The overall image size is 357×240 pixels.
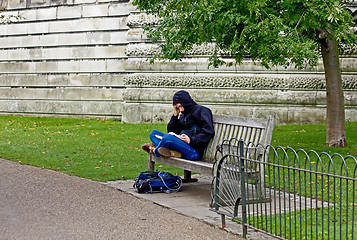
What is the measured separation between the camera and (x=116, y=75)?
762 inches

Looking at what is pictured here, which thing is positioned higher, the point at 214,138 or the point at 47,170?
the point at 214,138

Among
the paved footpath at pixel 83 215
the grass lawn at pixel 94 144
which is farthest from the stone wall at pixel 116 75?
the paved footpath at pixel 83 215

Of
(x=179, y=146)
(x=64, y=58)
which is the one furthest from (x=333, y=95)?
(x=64, y=58)

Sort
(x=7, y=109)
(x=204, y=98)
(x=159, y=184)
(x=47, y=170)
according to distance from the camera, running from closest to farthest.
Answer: (x=159, y=184) → (x=47, y=170) → (x=204, y=98) → (x=7, y=109)

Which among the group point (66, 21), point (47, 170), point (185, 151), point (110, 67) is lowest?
point (47, 170)

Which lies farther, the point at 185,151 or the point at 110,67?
the point at 110,67

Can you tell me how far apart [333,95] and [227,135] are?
4.95m

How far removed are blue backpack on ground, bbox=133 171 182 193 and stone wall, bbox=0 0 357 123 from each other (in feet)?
27.2

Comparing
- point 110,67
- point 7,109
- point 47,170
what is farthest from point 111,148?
point 7,109

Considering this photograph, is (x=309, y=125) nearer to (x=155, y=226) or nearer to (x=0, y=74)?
(x=155, y=226)

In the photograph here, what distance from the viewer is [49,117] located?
20688 millimetres

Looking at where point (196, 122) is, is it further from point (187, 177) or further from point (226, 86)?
point (226, 86)

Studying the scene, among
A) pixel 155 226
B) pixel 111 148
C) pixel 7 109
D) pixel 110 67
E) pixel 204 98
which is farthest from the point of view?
pixel 7 109

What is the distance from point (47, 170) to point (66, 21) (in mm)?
11734
